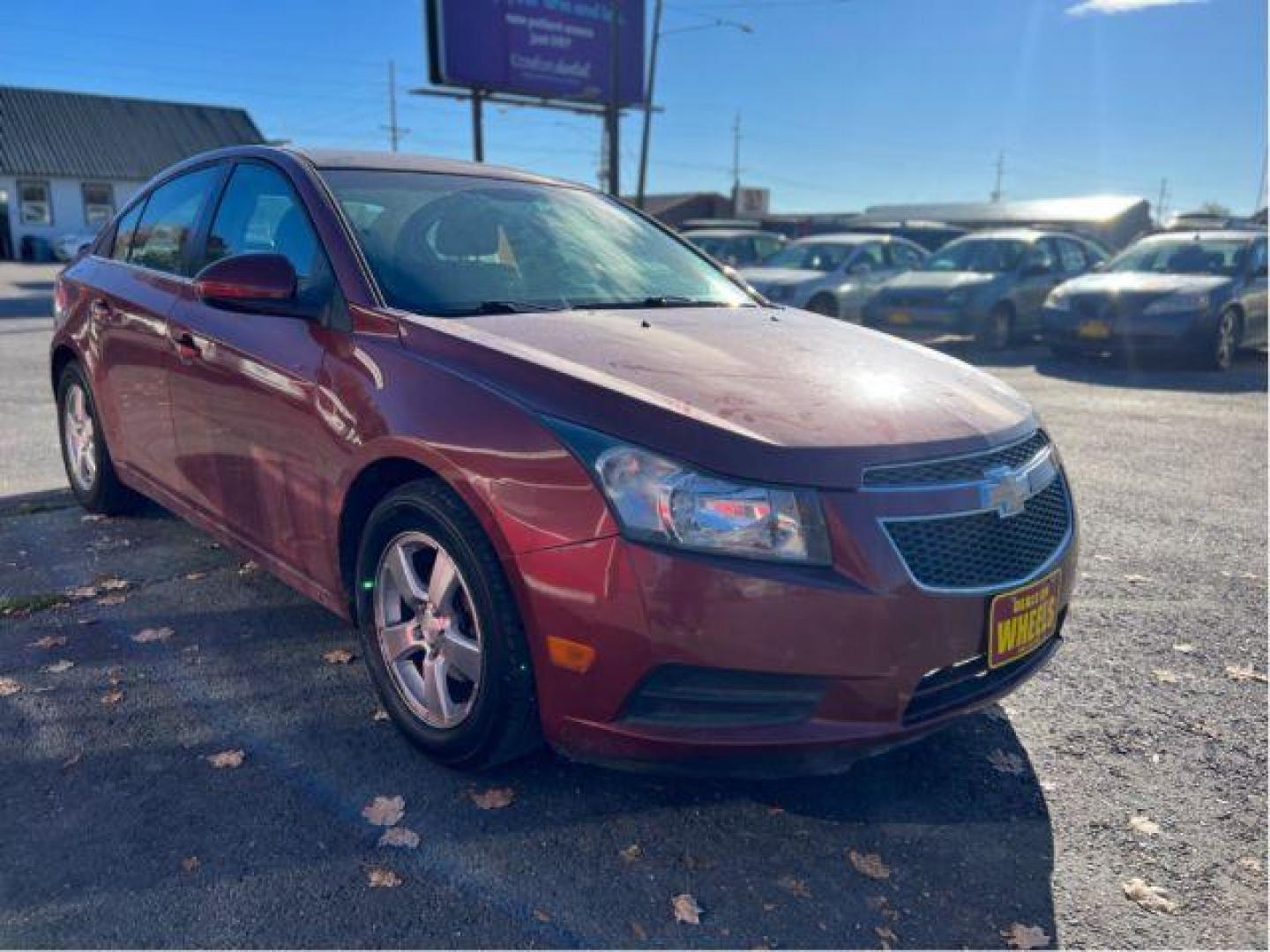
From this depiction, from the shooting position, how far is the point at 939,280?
43.8ft

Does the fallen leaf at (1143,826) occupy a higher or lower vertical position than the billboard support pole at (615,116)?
lower

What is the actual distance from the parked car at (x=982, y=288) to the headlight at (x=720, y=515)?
11.5 m

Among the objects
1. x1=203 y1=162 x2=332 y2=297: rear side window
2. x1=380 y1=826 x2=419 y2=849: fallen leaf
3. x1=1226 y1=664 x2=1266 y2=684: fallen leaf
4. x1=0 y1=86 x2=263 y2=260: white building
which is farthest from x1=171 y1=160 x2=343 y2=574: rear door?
x1=0 y1=86 x2=263 y2=260: white building

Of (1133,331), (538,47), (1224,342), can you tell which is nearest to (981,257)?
(1133,331)

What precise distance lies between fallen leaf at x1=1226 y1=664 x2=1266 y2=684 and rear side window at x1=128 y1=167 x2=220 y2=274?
13.7 ft

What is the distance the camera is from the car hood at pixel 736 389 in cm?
227

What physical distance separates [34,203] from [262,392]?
41.5m

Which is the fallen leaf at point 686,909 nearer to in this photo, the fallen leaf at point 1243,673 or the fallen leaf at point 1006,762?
the fallen leaf at point 1006,762

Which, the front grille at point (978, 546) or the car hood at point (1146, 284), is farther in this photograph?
the car hood at point (1146, 284)

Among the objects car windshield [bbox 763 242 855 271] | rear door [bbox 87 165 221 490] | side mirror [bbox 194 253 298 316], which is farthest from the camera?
car windshield [bbox 763 242 855 271]

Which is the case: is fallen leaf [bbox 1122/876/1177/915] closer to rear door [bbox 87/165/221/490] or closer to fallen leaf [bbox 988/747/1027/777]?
fallen leaf [bbox 988/747/1027/777]

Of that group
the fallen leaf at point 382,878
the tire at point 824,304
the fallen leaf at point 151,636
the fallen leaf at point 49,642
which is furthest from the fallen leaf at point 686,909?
the tire at point 824,304

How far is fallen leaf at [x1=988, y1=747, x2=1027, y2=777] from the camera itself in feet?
9.38

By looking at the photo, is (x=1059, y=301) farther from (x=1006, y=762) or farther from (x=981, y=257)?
(x=1006, y=762)
